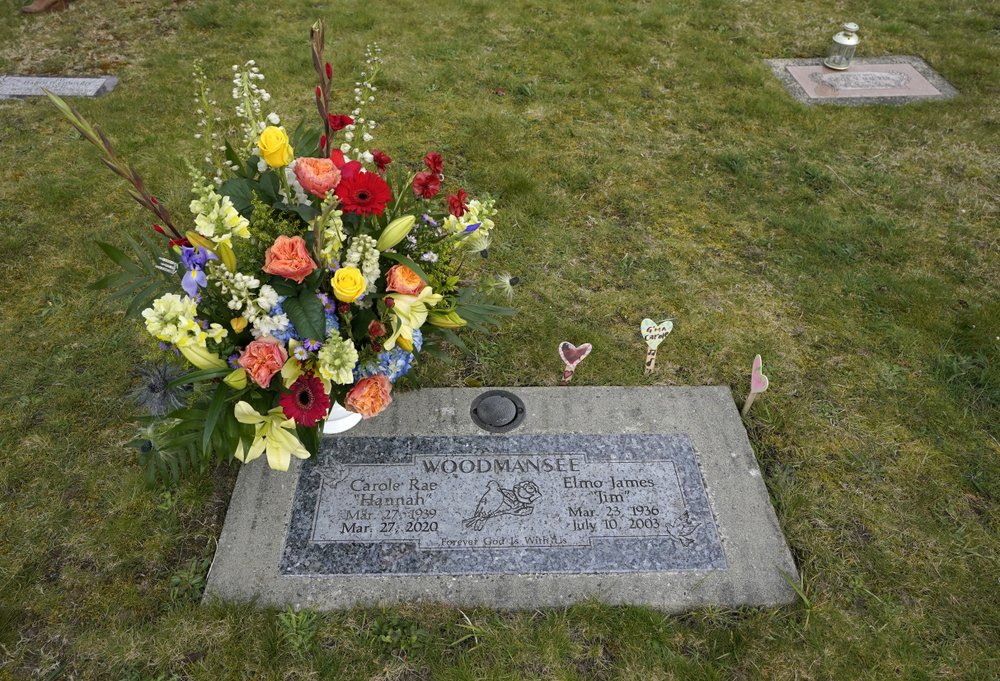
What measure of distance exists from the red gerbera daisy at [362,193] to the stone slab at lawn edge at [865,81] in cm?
507

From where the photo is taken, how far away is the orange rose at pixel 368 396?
7.79 ft

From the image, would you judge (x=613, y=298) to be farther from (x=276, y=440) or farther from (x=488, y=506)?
(x=276, y=440)

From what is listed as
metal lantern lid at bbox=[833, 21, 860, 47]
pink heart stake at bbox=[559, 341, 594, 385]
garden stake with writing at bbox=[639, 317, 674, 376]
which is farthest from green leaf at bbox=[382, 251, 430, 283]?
metal lantern lid at bbox=[833, 21, 860, 47]

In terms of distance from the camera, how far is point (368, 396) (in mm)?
2377

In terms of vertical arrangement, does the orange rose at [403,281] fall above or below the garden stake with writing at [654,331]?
above

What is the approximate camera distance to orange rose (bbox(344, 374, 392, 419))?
7.79ft

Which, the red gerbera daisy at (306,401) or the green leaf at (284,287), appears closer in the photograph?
the red gerbera daisy at (306,401)

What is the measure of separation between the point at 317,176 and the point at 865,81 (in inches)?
229

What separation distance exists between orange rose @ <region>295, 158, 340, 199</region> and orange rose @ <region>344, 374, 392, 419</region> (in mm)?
722

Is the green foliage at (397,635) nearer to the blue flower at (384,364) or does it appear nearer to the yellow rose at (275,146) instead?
the blue flower at (384,364)

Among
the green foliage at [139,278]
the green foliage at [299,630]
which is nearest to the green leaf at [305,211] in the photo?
the green foliage at [139,278]

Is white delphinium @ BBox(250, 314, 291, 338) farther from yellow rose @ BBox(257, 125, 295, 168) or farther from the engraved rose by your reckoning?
the engraved rose

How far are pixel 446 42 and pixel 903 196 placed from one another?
443 centimetres

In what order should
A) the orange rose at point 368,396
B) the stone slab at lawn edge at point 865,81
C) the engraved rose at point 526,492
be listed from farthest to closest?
the stone slab at lawn edge at point 865,81, the engraved rose at point 526,492, the orange rose at point 368,396
